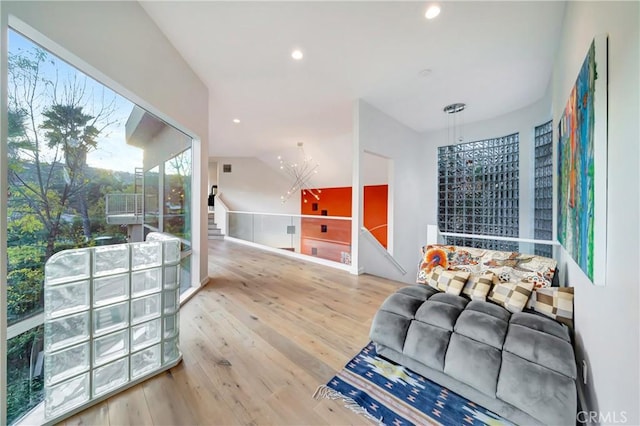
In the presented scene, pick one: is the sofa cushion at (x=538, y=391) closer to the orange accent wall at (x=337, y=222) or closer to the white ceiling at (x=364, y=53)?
the white ceiling at (x=364, y=53)

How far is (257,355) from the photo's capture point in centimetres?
185

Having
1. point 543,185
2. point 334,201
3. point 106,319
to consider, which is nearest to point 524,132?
point 543,185

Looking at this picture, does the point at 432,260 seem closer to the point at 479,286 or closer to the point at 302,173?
the point at 479,286

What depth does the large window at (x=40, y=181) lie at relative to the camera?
4.04ft

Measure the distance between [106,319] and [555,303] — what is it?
308cm

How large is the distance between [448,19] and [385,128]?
7.64 ft

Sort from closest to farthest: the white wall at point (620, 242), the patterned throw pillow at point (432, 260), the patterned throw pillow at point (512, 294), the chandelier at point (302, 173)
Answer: the white wall at point (620, 242), the patterned throw pillow at point (512, 294), the patterned throw pillow at point (432, 260), the chandelier at point (302, 173)

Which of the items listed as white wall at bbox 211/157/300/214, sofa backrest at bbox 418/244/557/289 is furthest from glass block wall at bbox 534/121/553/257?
white wall at bbox 211/157/300/214

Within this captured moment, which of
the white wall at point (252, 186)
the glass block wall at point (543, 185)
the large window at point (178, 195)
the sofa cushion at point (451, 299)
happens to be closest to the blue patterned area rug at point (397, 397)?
the sofa cushion at point (451, 299)

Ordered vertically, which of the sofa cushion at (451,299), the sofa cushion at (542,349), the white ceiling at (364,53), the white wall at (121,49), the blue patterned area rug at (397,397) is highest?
the white ceiling at (364,53)

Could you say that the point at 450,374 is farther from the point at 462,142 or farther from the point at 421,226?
the point at 462,142

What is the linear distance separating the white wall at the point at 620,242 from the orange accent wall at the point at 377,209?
5.37 metres

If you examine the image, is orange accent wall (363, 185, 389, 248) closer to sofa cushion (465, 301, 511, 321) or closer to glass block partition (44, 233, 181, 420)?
sofa cushion (465, 301, 511, 321)

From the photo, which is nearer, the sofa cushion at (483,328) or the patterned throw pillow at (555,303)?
the sofa cushion at (483,328)
